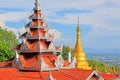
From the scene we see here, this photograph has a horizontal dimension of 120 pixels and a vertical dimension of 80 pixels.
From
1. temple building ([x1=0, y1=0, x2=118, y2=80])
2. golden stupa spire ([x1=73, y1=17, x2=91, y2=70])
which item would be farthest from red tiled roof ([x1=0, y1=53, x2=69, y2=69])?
golden stupa spire ([x1=73, y1=17, x2=91, y2=70])

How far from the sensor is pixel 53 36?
37500 millimetres

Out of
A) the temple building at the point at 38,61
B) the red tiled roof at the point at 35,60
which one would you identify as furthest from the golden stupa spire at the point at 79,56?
the red tiled roof at the point at 35,60

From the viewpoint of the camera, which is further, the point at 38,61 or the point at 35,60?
the point at 35,60

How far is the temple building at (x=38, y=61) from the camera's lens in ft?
112

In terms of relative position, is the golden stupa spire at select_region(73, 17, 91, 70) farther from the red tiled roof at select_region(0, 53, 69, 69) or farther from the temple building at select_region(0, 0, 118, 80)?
the red tiled roof at select_region(0, 53, 69, 69)

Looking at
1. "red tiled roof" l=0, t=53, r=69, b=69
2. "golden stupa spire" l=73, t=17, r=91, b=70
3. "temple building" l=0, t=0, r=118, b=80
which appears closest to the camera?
"temple building" l=0, t=0, r=118, b=80

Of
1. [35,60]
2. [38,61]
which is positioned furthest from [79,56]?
[38,61]

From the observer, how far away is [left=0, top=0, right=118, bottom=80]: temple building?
112 ft

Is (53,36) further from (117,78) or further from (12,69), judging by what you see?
(117,78)

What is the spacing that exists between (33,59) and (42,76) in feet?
8.73

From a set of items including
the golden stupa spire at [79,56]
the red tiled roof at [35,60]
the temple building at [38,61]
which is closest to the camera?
the temple building at [38,61]

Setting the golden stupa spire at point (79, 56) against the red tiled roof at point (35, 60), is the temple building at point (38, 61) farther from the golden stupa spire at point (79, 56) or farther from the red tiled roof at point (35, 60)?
the golden stupa spire at point (79, 56)

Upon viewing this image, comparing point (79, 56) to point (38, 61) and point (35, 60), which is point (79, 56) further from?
point (38, 61)

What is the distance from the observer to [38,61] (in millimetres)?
34875
